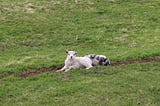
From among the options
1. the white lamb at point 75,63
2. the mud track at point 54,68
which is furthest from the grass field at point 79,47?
the white lamb at point 75,63

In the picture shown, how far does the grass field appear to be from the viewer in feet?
56.6

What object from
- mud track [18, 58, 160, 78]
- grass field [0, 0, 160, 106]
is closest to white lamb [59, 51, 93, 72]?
grass field [0, 0, 160, 106]

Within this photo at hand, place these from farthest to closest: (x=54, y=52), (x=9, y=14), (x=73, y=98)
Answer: (x=9, y=14), (x=54, y=52), (x=73, y=98)

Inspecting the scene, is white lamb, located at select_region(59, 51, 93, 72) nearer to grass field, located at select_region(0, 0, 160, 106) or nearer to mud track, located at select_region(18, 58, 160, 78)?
grass field, located at select_region(0, 0, 160, 106)

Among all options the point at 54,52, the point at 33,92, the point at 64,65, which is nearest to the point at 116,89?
the point at 33,92

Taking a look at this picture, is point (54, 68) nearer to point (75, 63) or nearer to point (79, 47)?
point (75, 63)

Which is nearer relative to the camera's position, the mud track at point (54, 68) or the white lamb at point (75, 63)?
the white lamb at point (75, 63)

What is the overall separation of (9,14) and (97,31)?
8.24m

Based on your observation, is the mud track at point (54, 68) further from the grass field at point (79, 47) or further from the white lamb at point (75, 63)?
the white lamb at point (75, 63)

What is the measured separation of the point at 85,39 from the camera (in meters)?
29.9

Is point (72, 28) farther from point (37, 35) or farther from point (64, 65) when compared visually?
point (64, 65)

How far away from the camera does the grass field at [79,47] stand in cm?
1725

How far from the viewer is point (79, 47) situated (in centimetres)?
2809

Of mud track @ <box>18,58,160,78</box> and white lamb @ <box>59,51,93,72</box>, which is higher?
white lamb @ <box>59,51,93,72</box>
